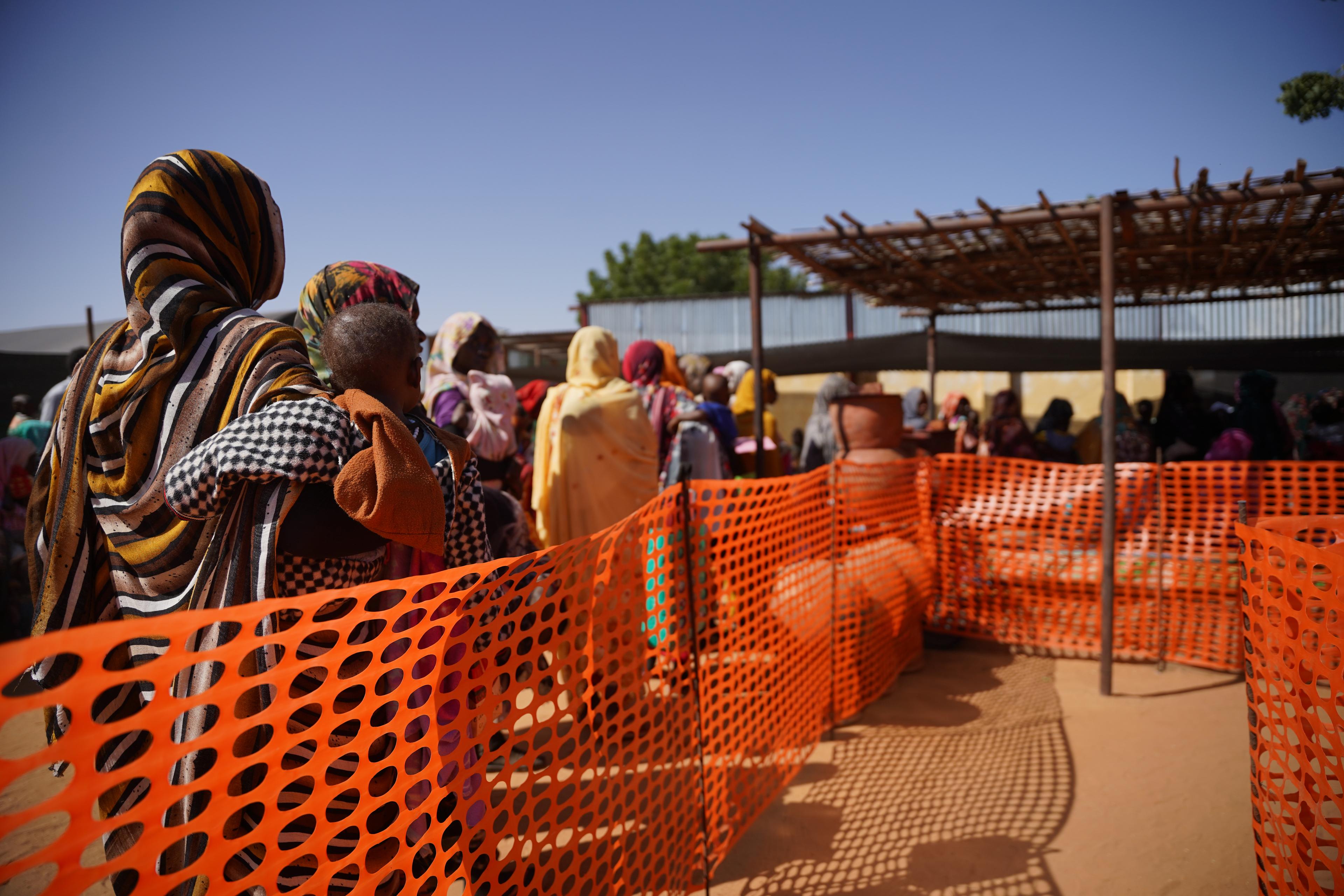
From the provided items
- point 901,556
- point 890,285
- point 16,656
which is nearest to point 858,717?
point 901,556

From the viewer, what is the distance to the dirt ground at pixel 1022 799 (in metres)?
2.78

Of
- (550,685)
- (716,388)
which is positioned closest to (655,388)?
(716,388)

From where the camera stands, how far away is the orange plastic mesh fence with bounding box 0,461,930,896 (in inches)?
Answer: 40.7

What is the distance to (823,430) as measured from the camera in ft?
23.1

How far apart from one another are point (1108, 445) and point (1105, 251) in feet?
3.93

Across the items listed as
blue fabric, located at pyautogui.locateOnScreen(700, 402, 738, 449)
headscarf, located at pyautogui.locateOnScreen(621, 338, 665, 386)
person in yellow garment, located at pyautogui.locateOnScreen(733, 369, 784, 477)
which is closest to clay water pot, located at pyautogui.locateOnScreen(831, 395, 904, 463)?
person in yellow garment, located at pyautogui.locateOnScreen(733, 369, 784, 477)

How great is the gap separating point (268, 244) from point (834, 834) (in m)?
2.97

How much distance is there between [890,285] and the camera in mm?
7957

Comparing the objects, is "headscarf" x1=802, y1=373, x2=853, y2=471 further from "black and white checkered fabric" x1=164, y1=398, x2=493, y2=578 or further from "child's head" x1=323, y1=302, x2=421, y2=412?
"black and white checkered fabric" x1=164, y1=398, x2=493, y2=578

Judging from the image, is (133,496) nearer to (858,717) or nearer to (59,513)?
(59,513)

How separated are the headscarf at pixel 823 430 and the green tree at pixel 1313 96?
5.23 m

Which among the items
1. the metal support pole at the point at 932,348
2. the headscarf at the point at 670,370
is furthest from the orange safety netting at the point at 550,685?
the metal support pole at the point at 932,348

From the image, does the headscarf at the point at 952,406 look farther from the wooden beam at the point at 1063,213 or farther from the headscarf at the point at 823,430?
the wooden beam at the point at 1063,213

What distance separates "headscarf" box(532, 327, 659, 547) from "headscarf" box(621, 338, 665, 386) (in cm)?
59
